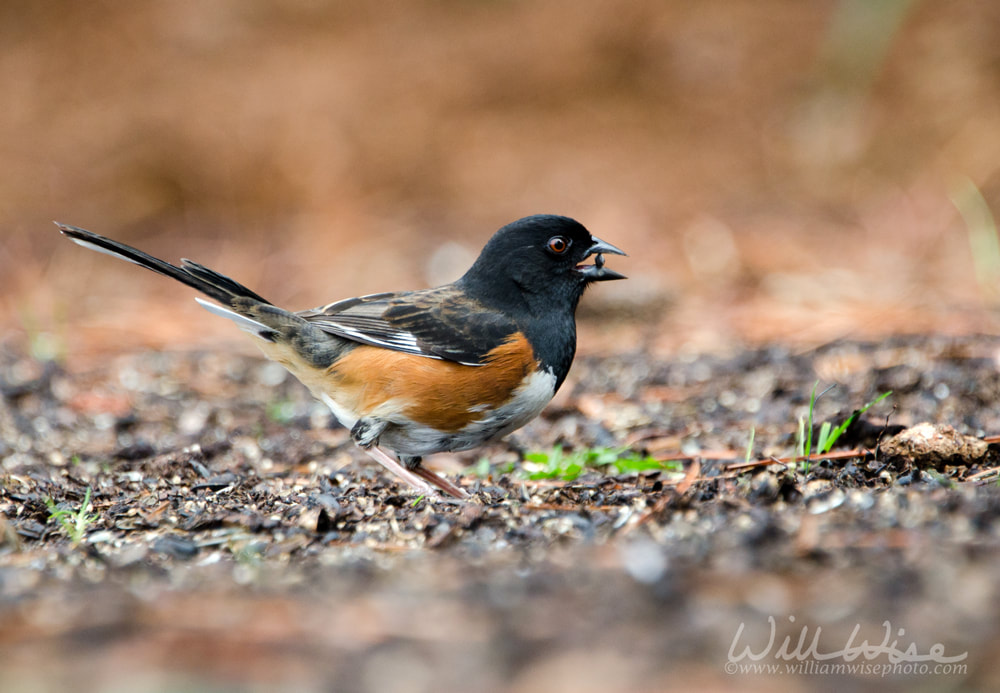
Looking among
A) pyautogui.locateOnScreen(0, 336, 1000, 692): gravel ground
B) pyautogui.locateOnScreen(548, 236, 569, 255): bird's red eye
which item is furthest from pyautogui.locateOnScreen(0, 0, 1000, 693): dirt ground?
pyautogui.locateOnScreen(548, 236, 569, 255): bird's red eye

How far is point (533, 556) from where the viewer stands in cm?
277

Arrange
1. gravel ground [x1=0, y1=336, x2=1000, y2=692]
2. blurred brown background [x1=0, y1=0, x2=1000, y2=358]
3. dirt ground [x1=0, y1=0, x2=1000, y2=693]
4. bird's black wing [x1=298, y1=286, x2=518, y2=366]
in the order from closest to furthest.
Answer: gravel ground [x1=0, y1=336, x2=1000, y2=692] < dirt ground [x1=0, y1=0, x2=1000, y2=693] < bird's black wing [x1=298, y1=286, x2=518, y2=366] < blurred brown background [x1=0, y1=0, x2=1000, y2=358]

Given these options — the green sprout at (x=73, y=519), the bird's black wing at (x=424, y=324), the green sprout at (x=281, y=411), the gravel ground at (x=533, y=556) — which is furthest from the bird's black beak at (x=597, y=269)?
the green sprout at (x=73, y=519)

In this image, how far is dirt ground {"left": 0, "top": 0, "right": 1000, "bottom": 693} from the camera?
86.4 inches

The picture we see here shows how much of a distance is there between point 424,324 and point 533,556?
6.11 feet

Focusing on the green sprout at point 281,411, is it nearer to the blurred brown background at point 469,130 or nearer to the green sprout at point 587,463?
the green sprout at point 587,463

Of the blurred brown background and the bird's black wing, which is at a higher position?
the blurred brown background

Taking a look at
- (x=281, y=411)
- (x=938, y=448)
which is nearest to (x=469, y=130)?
(x=281, y=411)

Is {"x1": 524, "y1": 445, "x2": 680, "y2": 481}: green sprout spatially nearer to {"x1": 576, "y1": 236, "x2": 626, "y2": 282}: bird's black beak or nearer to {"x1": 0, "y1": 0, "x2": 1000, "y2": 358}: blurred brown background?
{"x1": 576, "y1": 236, "x2": 626, "y2": 282}: bird's black beak

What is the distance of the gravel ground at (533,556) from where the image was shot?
2064 millimetres

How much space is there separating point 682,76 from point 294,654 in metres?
9.13

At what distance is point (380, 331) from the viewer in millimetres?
4465

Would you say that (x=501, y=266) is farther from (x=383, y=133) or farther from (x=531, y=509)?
(x=383, y=133)

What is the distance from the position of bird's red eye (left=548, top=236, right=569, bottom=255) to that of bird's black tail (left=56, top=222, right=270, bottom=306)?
145 centimetres
